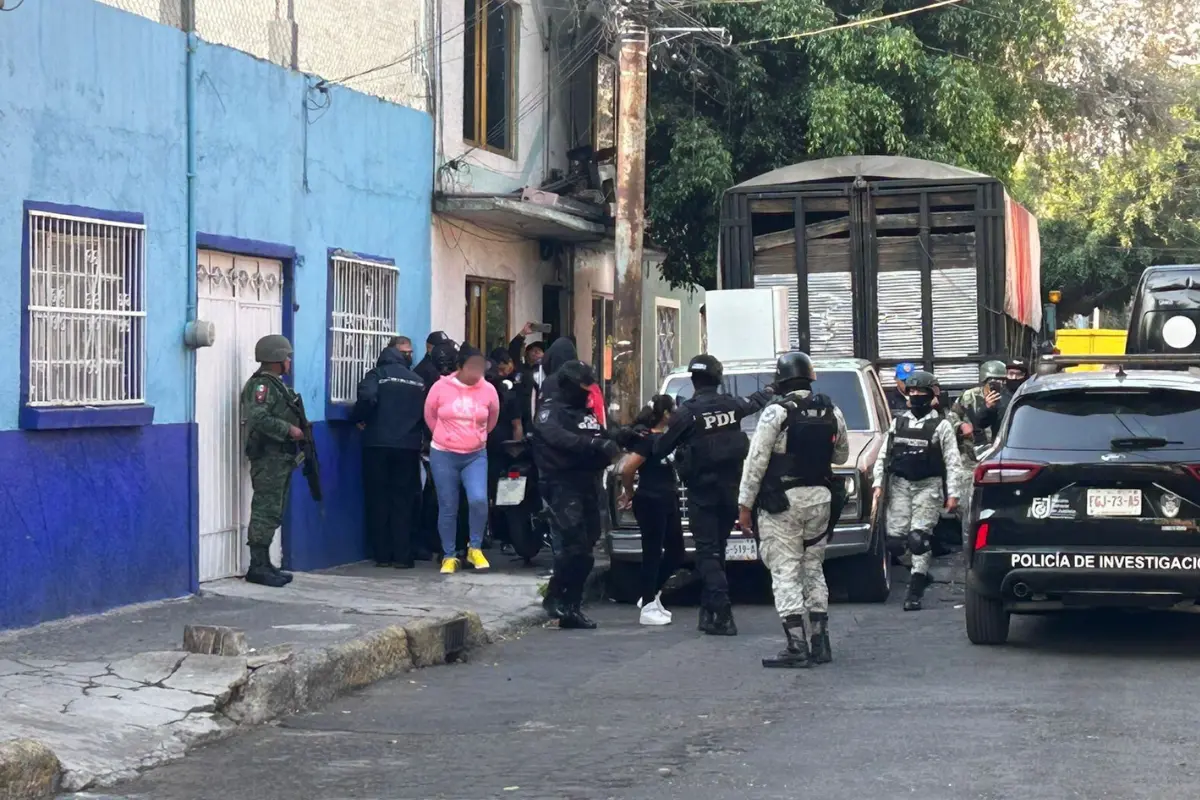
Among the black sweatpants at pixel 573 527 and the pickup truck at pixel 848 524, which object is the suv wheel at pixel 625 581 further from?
the black sweatpants at pixel 573 527

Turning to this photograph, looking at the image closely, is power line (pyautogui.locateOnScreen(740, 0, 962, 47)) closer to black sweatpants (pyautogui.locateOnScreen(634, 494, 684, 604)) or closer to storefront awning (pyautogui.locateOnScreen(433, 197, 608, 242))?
storefront awning (pyautogui.locateOnScreen(433, 197, 608, 242))

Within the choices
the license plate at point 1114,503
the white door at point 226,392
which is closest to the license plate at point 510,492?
the white door at point 226,392

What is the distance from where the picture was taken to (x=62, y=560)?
10047mm

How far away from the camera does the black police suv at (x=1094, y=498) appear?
942 centimetres

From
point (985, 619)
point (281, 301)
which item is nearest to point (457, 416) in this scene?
point (281, 301)

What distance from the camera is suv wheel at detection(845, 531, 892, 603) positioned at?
12.6 meters

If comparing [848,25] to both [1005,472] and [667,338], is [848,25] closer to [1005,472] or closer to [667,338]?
[667,338]

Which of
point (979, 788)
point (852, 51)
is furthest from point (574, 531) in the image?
point (852, 51)

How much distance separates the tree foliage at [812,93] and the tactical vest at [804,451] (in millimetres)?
9998

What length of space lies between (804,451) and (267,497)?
405cm

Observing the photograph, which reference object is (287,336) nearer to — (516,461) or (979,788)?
(516,461)

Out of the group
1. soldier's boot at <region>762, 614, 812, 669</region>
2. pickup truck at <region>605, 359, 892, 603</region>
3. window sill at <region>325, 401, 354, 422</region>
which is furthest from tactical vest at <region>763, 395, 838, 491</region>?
window sill at <region>325, 401, 354, 422</region>

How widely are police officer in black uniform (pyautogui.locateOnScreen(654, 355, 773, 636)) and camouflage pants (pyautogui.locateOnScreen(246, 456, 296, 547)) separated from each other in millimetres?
2677

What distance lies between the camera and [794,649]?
31.5 feet
